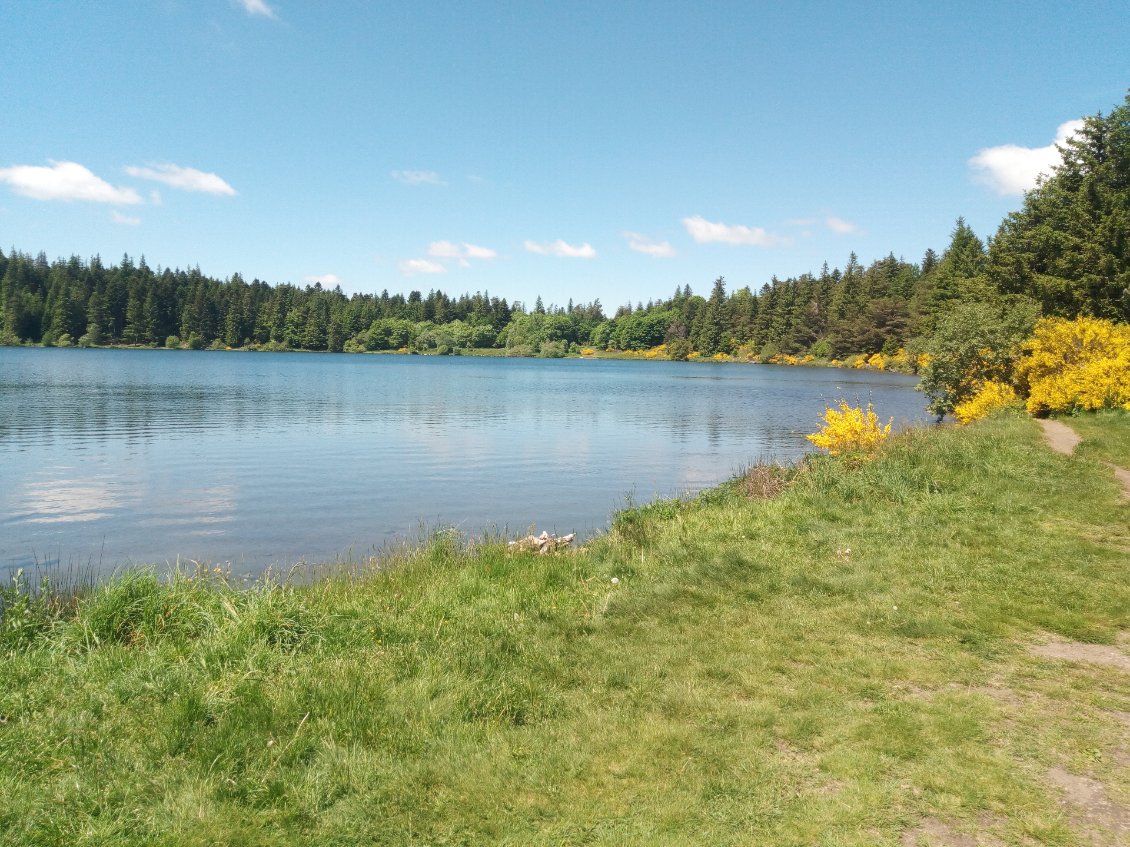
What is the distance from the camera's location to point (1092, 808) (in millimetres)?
4340

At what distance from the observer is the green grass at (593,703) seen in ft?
14.5

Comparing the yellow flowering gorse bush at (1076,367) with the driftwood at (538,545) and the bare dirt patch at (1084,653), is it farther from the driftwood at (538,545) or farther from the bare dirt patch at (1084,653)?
the driftwood at (538,545)

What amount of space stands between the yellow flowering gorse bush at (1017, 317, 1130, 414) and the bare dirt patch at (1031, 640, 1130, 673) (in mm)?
19445

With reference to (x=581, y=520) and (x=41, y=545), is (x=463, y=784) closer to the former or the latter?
(x=581, y=520)

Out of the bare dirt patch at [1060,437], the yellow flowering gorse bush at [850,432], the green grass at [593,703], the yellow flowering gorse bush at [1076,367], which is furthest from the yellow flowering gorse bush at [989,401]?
the green grass at [593,703]

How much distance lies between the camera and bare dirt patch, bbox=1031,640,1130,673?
651cm

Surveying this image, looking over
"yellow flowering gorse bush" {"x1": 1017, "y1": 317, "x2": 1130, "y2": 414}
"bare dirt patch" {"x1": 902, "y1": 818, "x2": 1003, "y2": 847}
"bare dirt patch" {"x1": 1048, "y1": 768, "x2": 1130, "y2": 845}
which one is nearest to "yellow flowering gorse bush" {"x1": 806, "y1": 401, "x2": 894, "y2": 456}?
"yellow flowering gorse bush" {"x1": 1017, "y1": 317, "x2": 1130, "y2": 414}

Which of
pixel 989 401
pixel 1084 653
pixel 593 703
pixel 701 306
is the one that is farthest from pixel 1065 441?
pixel 701 306

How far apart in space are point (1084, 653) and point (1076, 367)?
2233 cm

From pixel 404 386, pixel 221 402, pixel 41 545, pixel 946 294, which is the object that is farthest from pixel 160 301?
pixel 41 545

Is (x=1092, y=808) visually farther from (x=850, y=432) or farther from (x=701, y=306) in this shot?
(x=701, y=306)

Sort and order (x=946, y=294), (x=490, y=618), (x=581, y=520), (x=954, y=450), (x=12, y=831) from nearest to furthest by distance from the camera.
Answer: (x=12, y=831), (x=490, y=618), (x=954, y=450), (x=581, y=520), (x=946, y=294)

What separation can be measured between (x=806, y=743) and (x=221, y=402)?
163 ft

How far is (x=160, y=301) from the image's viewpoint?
528 ft
